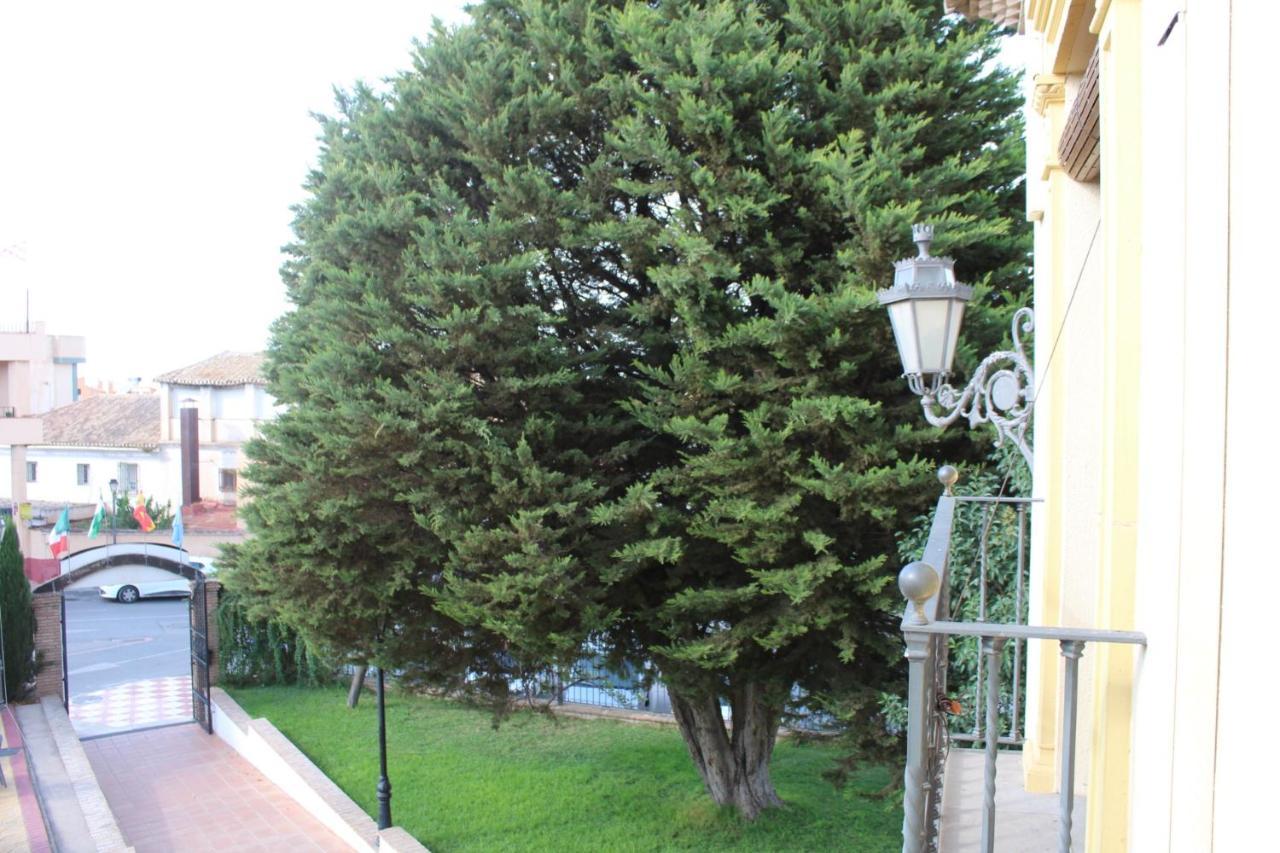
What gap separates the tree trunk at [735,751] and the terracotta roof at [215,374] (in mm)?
26542

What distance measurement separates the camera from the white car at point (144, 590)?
100ft

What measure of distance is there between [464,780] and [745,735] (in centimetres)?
403

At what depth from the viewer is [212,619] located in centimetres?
1733

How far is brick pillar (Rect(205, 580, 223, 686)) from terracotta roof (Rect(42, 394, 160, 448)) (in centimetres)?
2184

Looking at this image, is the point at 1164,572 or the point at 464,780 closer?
the point at 1164,572

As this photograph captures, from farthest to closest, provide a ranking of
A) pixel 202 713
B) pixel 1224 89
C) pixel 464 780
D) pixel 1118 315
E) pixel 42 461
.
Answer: pixel 42 461, pixel 202 713, pixel 464 780, pixel 1118 315, pixel 1224 89

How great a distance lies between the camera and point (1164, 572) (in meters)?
2.00

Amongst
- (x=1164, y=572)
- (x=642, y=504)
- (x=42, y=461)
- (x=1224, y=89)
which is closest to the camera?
(x=1224, y=89)

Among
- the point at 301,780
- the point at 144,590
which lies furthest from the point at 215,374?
the point at 301,780

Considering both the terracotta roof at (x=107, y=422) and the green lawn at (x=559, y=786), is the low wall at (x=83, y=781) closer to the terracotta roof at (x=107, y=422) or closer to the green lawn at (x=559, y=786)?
the green lawn at (x=559, y=786)

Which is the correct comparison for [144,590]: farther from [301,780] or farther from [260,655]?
[301,780]

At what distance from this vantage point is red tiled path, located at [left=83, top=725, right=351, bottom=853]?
38.0 feet

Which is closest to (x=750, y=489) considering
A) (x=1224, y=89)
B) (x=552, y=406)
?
(x=552, y=406)

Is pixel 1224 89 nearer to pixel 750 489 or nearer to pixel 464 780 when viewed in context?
pixel 750 489
